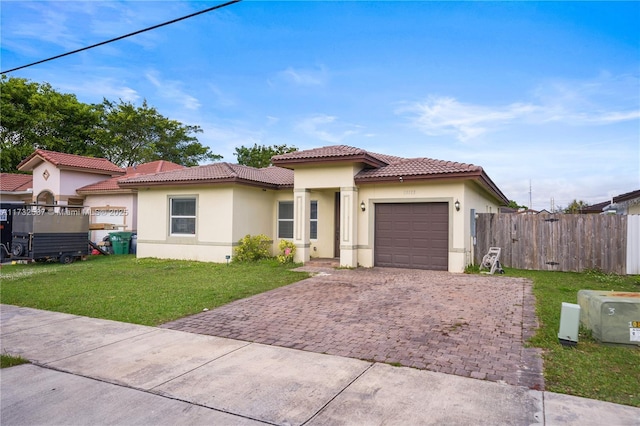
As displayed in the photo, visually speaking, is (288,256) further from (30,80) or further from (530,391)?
(30,80)

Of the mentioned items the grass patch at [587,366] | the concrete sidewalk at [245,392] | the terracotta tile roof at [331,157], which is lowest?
the concrete sidewalk at [245,392]

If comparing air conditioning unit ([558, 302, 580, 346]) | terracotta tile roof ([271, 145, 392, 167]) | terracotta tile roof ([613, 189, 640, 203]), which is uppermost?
terracotta tile roof ([271, 145, 392, 167])

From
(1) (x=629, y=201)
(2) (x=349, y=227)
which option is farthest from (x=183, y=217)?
(1) (x=629, y=201)

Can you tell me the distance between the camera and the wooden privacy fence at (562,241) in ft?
39.0

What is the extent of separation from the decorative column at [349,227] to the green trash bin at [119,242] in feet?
36.4

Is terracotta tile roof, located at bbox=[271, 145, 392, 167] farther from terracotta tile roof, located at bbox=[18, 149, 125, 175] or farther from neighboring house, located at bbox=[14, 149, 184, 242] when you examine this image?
terracotta tile roof, located at bbox=[18, 149, 125, 175]

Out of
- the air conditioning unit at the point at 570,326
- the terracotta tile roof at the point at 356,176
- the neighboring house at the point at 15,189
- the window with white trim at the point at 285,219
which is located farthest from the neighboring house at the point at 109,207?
the air conditioning unit at the point at 570,326

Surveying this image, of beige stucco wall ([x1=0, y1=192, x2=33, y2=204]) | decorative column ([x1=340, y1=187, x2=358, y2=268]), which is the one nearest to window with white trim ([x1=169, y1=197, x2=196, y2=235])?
decorative column ([x1=340, y1=187, x2=358, y2=268])

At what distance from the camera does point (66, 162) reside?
20516 mm

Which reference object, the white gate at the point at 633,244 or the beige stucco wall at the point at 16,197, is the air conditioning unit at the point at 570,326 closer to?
the white gate at the point at 633,244

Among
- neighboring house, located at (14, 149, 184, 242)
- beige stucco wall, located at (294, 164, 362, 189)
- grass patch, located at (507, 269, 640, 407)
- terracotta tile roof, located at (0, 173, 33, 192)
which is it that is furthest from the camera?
terracotta tile roof, located at (0, 173, 33, 192)

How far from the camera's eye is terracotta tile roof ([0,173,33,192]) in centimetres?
2436

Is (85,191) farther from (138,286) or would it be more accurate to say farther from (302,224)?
(138,286)

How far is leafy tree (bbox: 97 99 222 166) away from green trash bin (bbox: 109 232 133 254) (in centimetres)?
1803
